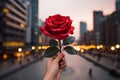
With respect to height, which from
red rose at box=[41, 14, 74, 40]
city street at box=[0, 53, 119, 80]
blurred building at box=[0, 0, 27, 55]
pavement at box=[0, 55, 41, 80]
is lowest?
city street at box=[0, 53, 119, 80]

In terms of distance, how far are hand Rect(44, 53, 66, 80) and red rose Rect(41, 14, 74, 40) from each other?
17 centimetres

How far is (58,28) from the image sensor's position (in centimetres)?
257

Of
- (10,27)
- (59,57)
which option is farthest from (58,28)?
(10,27)

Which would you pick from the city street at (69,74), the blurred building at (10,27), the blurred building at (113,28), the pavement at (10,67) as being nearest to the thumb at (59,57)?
the pavement at (10,67)

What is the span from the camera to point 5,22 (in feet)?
274

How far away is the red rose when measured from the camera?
2564mm

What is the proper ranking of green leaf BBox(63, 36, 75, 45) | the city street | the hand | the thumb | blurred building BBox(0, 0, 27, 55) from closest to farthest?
the hand
the thumb
green leaf BBox(63, 36, 75, 45)
the city street
blurred building BBox(0, 0, 27, 55)

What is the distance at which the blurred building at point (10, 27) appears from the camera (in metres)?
81.6

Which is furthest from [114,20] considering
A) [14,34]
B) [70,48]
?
[70,48]

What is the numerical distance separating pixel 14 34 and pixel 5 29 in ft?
50.3

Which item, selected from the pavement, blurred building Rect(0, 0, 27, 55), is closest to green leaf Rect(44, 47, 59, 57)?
the pavement

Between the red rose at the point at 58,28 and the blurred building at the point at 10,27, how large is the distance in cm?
7668

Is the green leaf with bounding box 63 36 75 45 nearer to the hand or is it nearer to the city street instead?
the hand

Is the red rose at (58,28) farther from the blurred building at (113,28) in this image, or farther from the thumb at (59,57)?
the blurred building at (113,28)
